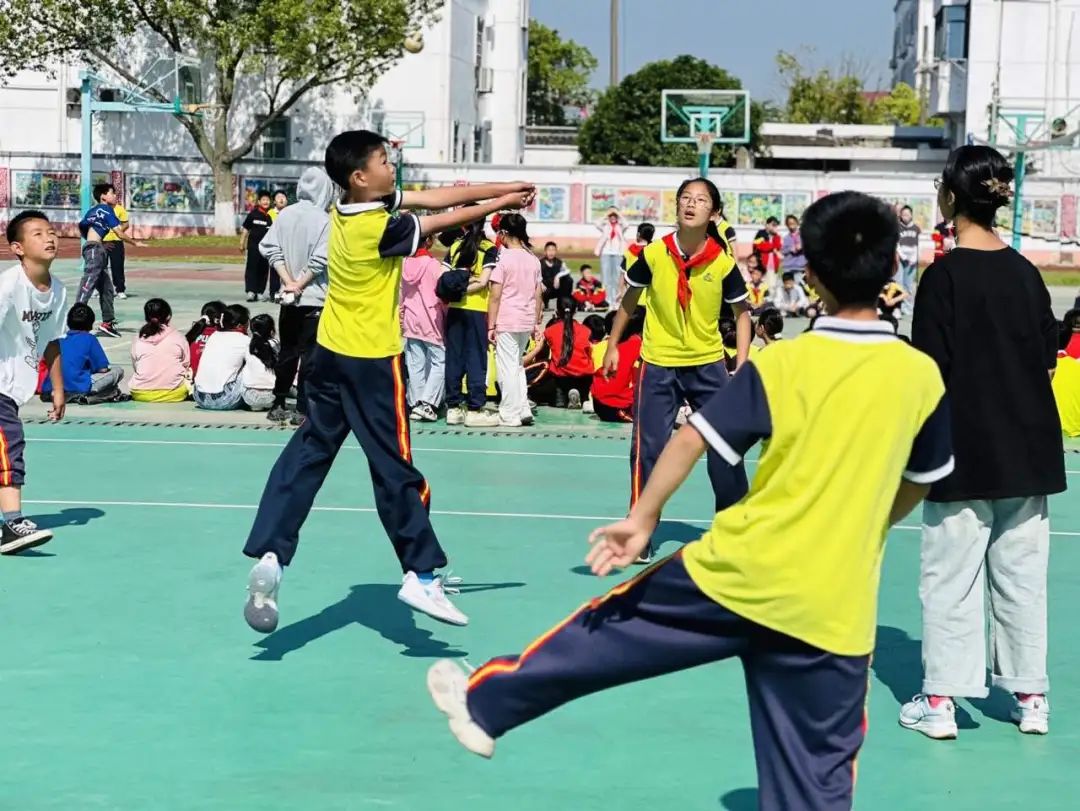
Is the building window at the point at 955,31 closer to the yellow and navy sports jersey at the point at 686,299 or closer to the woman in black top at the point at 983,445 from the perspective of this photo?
the yellow and navy sports jersey at the point at 686,299

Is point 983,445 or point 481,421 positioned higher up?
point 983,445

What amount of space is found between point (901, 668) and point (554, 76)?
8174 centimetres

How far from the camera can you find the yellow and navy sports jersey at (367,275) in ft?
21.9

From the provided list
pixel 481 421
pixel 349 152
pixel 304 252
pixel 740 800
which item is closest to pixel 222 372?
pixel 481 421

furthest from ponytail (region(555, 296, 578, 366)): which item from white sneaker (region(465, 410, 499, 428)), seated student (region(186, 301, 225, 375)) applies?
seated student (region(186, 301, 225, 375))

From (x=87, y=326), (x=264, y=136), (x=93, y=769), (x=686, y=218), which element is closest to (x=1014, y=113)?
(x=264, y=136)

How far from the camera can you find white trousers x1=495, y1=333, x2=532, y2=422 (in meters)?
13.7

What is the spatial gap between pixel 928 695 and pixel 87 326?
10.1 m

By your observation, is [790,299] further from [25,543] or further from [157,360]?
[25,543]

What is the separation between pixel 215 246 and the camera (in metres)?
44.8

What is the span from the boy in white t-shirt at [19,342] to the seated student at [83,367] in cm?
575

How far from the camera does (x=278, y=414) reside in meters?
13.5

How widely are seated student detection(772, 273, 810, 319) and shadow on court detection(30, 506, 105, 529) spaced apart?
18008 mm

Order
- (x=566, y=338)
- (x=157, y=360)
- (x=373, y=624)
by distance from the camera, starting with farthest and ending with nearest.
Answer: (x=566, y=338) → (x=157, y=360) → (x=373, y=624)
